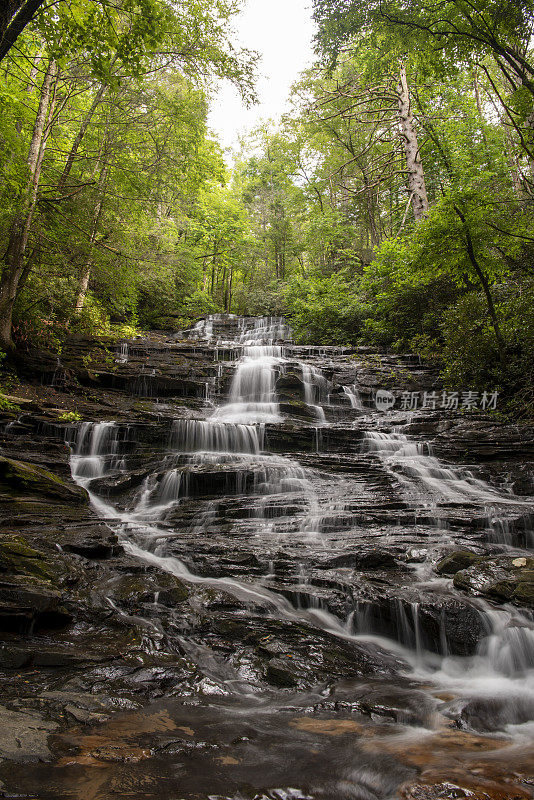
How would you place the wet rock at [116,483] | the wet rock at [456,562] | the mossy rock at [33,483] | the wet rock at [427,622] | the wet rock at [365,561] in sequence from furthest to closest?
the wet rock at [116,483] < the mossy rock at [33,483] < the wet rock at [365,561] < the wet rock at [456,562] < the wet rock at [427,622]

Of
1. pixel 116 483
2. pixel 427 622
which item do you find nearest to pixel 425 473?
pixel 427 622

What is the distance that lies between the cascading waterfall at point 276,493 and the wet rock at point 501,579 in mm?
195

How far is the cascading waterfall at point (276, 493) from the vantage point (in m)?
3.72

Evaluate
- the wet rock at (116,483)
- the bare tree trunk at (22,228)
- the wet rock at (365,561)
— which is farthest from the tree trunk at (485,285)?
the bare tree trunk at (22,228)

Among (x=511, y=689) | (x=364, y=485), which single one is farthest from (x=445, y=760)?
(x=364, y=485)

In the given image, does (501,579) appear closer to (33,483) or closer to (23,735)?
(23,735)

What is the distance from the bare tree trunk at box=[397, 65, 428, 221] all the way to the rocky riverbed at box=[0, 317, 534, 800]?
1003 centimetres

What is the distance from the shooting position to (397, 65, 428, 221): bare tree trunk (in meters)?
15.9

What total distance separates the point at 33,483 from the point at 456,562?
21.3 ft

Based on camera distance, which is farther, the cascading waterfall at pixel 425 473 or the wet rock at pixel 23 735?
the cascading waterfall at pixel 425 473

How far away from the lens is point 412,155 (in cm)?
1620

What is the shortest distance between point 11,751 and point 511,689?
3.73 meters

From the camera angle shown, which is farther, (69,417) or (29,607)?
(69,417)

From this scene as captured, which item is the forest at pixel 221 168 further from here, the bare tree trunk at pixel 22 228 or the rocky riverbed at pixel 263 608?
the rocky riverbed at pixel 263 608
